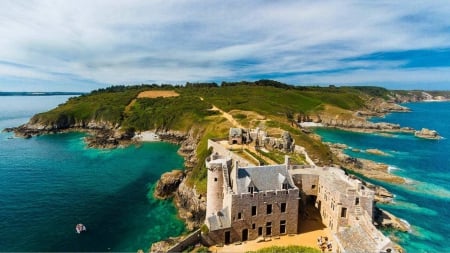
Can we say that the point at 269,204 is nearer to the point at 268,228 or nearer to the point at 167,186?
the point at 268,228

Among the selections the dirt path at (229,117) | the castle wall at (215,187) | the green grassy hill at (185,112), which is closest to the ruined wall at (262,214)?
the castle wall at (215,187)

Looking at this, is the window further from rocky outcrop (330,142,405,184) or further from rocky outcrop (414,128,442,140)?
rocky outcrop (414,128,442,140)

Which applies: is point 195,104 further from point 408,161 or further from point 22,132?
point 408,161


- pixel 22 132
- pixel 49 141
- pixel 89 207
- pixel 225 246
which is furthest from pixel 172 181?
pixel 22 132

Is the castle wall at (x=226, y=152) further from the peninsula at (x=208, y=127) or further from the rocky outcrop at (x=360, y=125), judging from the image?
the rocky outcrop at (x=360, y=125)

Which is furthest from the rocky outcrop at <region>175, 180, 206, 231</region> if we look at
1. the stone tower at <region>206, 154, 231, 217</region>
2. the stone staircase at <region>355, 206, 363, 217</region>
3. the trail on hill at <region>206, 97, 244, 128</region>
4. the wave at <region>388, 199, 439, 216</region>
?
the trail on hill at <region>206, 97, 244, 128</region>

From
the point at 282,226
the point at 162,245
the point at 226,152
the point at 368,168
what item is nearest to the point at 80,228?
the point at 162,245
